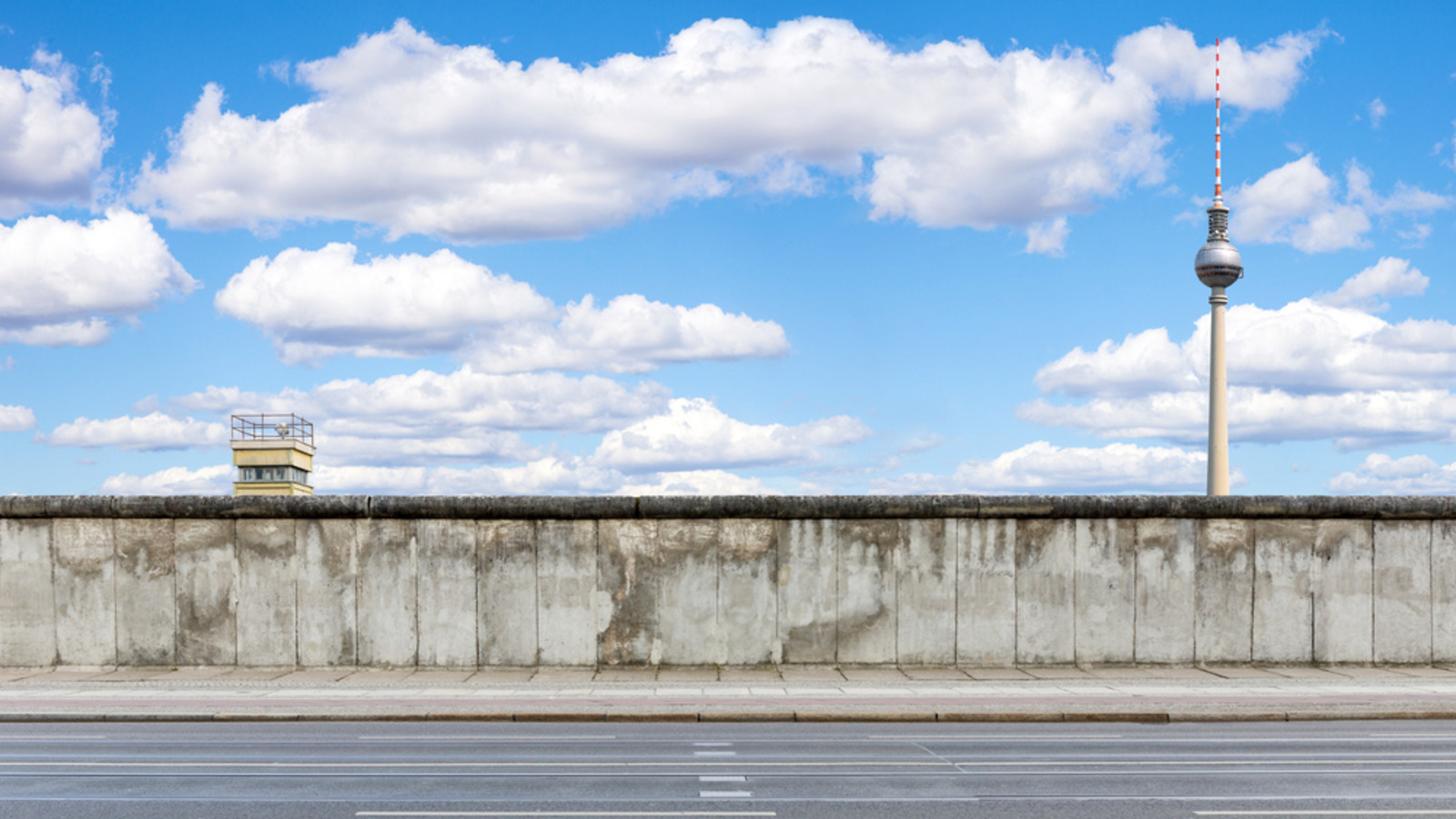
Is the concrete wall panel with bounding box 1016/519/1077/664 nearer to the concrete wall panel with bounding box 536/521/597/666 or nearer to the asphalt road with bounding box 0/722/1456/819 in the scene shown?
the asphalt road with bounding box 0/722/1456/819

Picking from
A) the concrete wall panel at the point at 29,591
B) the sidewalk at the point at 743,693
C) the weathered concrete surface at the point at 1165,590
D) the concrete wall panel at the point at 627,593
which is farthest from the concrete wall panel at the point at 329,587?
the weathered concrete surface at the point at 1165,590

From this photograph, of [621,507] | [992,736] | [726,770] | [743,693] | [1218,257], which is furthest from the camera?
[1218,257]

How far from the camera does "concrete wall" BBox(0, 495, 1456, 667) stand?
746 inches

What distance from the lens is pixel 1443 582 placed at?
778 inches

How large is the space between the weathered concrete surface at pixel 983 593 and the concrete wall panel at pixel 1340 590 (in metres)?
4.76

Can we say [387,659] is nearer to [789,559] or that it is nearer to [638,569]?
[638,569]

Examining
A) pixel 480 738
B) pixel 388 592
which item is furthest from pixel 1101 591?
pixel 388 592

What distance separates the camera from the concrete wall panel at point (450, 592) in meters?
18.9

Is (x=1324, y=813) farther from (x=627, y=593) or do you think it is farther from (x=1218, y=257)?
(x=1218, y=257)

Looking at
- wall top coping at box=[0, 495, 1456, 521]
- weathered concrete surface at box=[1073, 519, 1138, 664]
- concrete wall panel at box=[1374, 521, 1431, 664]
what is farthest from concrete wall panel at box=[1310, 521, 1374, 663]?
weathered concrete surface at box=[1073, 519, 1138, 664]

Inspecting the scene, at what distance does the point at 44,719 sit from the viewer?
50.2 feet

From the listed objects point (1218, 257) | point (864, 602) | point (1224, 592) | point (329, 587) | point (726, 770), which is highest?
point (1218, 257)

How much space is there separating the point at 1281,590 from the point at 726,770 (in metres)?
11.4

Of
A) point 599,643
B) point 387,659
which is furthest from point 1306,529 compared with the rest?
point 387,659
